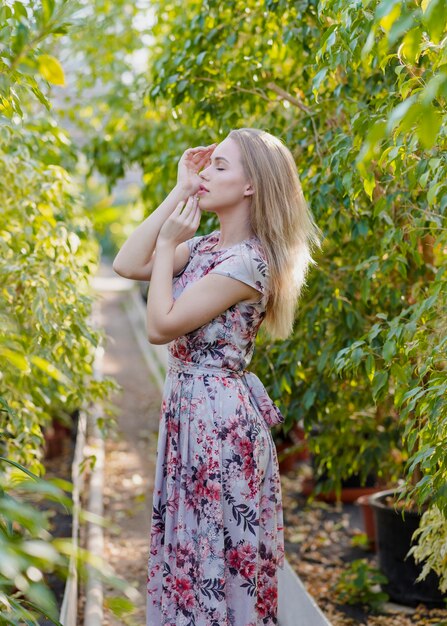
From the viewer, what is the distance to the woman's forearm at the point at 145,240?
256 cm

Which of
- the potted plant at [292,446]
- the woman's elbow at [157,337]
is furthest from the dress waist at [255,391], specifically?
the potted plant at [292,446]

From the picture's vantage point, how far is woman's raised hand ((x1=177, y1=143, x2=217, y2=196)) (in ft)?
8.50

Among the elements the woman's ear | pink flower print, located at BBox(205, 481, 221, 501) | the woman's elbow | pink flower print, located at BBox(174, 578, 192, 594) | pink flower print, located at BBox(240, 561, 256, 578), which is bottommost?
pink flower print, located at BBox(174, 578, 192, 594)

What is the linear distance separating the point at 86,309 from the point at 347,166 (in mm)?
1129

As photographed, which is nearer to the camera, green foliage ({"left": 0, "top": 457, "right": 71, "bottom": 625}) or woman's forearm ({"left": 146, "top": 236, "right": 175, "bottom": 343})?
green foliage ({"left": 0, "top": 457, "right": 71, "bottom": 625})

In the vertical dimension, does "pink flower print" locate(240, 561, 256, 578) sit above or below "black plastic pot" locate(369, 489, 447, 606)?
below

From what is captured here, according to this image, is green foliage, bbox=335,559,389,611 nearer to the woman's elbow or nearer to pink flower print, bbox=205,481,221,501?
pink flower print, bbox=205,481,221,501

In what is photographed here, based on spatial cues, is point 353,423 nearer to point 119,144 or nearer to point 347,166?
point 347,166

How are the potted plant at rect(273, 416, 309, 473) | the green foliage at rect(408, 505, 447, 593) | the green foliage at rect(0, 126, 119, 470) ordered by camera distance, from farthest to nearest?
the potted plant at rect(273, 416, 309, 473) → the green foliage at rect(0, 126, 119, 470) → the green foliage at rect(408, 505, 447, 593)

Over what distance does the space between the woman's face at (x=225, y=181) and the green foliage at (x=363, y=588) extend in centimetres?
218

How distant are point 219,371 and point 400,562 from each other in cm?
200

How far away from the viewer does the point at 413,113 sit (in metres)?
1.20

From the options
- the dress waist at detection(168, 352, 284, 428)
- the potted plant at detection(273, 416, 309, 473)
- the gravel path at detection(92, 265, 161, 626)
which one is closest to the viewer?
the dress waist at detection(168, 352, 284, 428)

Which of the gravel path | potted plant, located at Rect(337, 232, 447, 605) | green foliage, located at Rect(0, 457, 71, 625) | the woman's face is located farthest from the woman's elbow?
green foliage, located at Rect(0, 457, 71, 625)
